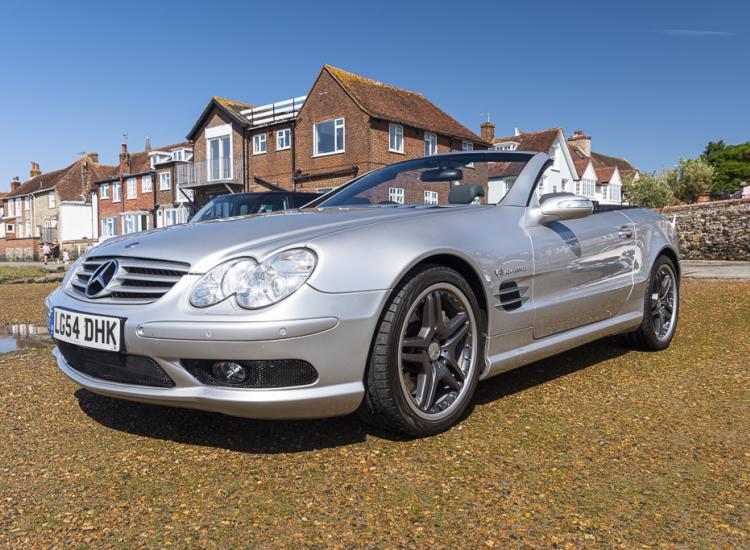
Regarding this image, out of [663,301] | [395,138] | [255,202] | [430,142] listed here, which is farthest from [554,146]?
[663,301]

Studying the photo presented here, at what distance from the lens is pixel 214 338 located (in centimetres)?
229

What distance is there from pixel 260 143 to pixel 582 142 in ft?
106

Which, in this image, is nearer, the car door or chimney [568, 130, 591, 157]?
the car door

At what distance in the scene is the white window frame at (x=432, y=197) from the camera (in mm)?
3658

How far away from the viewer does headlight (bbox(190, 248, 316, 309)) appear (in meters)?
2.34

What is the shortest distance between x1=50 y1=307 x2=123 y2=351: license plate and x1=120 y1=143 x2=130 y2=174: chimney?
145 feet

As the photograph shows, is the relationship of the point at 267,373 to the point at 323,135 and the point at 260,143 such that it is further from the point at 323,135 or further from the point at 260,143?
the point at 260,143

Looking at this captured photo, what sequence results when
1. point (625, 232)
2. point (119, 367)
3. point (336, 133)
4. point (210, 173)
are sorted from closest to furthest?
point (119, 367) → point (625, 232) → point (336, 133) → point (210, 173)

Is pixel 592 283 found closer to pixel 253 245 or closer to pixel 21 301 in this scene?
pixel 253 245

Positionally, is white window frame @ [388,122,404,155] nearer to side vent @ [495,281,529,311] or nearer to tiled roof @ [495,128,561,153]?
tiled roof @ [495,128,561,153]

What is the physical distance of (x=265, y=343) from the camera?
7.47 ft

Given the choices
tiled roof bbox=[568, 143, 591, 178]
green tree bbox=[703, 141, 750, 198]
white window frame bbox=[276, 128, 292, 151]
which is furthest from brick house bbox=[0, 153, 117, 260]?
green tree bbox=[703, 141, 750, 198]

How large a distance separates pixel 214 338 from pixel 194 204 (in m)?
35.8

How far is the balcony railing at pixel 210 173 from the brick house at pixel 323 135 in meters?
0.05
